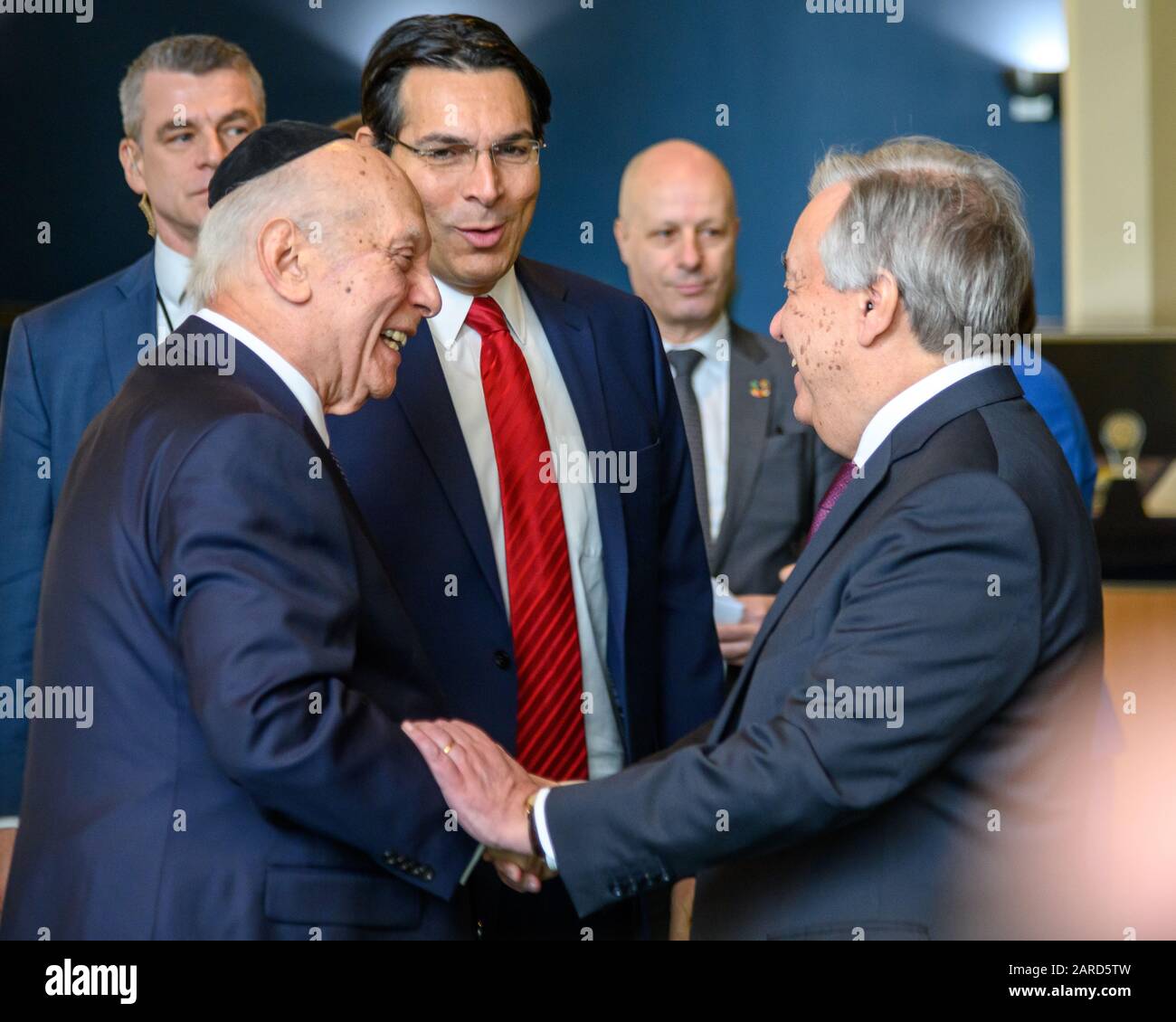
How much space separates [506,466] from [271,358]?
24.0 inches

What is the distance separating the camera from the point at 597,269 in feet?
23.9

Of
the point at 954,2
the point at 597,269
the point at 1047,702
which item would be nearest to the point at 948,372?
the point at 1047,702

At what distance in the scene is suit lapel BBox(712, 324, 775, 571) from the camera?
10.9 feet

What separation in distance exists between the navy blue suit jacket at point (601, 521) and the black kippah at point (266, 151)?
49cm

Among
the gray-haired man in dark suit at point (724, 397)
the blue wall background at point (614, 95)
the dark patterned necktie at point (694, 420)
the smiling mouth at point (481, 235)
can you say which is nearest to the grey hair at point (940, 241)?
the smiling mouth at point (481, 235)

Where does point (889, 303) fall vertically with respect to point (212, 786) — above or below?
above

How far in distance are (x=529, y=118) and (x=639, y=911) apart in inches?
49.8

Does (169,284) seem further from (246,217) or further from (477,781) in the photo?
(477,781)

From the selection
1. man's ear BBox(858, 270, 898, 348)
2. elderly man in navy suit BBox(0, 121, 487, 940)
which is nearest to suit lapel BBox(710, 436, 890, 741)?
man's ear BBox(858, 270, 898, 348)

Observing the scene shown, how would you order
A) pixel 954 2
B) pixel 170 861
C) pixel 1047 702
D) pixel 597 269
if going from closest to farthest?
pixel 170 861 → pixel 1047 702 → pixel 597 269 → pixel 954 2

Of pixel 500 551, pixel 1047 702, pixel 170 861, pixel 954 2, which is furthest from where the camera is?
pixel 954 2

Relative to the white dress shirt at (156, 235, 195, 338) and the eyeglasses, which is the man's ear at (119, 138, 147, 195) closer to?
the white dress shirt at (156, 235, 195, 338)

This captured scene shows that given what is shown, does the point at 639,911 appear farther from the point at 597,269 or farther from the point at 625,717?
the point at 597,269

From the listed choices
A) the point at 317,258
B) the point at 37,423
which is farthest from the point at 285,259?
the point at 37,423
